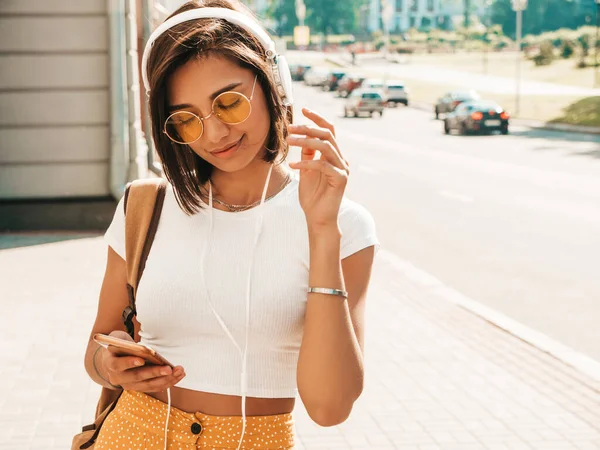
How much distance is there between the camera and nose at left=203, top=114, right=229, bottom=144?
2340 mm

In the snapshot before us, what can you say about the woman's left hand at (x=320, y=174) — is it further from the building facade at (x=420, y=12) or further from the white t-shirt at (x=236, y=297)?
the building facade at (x=420, y=12)

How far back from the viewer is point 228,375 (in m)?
2.39

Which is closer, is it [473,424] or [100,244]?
[473,424]

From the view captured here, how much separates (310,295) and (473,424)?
386 centimetres

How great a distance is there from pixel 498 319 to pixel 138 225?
6.64 m

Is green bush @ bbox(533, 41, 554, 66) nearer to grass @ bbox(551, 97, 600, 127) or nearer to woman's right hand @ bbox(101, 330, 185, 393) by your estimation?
grass @ bbox(551, 97, 600, 127)

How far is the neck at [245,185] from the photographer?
8.33ft

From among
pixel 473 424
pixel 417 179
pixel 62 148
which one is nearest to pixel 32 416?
pixel 473 424

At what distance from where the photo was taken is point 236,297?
2383 millimetres

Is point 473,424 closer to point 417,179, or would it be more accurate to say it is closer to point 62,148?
point 62,148

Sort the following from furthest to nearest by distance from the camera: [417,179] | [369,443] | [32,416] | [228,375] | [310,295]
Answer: [417,179] → [32,416] → [369,443] → [228,375] → [310,295]

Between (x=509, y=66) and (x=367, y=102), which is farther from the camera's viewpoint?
(x=509, y=66)

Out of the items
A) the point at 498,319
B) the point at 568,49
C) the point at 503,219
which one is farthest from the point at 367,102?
the point at 498,319

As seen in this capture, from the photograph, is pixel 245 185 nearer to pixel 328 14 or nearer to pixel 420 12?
pixel 328 14
